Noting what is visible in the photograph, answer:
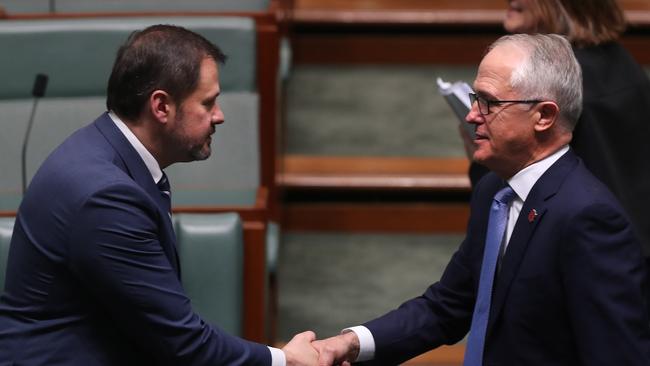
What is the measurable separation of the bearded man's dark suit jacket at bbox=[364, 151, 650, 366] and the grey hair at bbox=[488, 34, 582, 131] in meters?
0.03

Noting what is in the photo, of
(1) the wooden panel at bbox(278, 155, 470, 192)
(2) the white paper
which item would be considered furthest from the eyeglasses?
(1) the wooden panel at bbox(278, 155, 470, 192)

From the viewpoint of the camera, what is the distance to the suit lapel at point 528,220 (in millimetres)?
700

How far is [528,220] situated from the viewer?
706mm

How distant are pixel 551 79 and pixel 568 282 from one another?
0.37 ft

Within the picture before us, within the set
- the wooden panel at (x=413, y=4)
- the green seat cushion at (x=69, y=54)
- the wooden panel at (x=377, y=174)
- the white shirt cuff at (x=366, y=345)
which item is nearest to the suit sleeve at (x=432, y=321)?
the white shirt cuff at (x=366, y=345)

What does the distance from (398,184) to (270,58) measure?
11.4 inches

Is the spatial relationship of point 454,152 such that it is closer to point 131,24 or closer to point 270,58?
point 270,58

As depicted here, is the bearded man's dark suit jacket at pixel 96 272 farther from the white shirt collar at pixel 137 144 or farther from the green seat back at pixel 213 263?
the green seat back at pixel 213 263

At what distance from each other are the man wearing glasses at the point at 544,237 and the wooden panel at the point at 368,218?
0.70m

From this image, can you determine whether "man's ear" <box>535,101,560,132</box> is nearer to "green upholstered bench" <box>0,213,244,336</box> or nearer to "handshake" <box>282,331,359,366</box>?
"handshake" <box>282,331,359,366</box>

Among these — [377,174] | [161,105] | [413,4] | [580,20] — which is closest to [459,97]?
[580,20]

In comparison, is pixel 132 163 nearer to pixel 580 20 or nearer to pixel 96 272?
pixel 96 272

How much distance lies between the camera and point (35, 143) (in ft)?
3.88

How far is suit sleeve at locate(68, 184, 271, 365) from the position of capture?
0.68 metres
